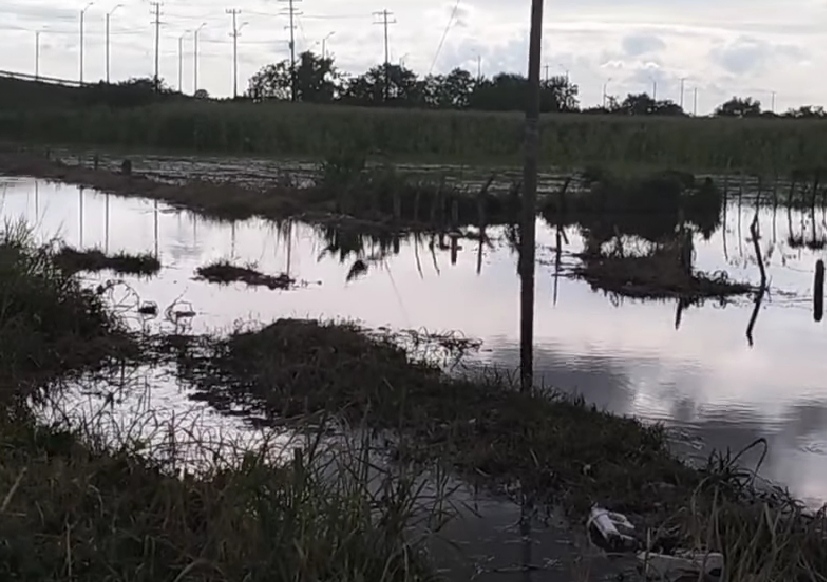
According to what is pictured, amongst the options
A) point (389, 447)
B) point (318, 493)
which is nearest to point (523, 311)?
point (389, 447)

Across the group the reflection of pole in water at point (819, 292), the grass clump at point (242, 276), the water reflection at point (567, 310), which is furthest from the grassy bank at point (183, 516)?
the reflection of pole in water at point (819, 292)

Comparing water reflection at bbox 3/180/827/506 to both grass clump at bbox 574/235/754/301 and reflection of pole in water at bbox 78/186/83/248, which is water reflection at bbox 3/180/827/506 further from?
grass clump at bbox 574/235/754/301

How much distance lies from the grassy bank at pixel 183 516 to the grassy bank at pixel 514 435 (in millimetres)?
916

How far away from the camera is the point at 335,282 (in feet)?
64.3

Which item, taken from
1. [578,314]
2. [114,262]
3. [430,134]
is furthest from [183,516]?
[430,134]

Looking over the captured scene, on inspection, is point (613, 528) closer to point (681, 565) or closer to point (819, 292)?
point (681, 565)

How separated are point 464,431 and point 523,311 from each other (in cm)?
300

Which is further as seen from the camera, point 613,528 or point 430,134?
point 430,134

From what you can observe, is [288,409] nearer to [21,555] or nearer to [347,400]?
[347,400]

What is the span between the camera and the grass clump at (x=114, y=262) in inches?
768

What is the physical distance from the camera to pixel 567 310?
17.1 meters

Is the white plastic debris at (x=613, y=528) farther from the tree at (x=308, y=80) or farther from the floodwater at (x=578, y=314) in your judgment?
the tree at (x=308, y=80)

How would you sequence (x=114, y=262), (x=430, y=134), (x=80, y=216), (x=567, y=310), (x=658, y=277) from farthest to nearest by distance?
(x=430, y=134) < (x=80, y=216) < (x=114, y=262) < (x=658, y=277) < (x=567, y=310)

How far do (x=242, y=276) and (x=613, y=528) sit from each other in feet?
43.2
